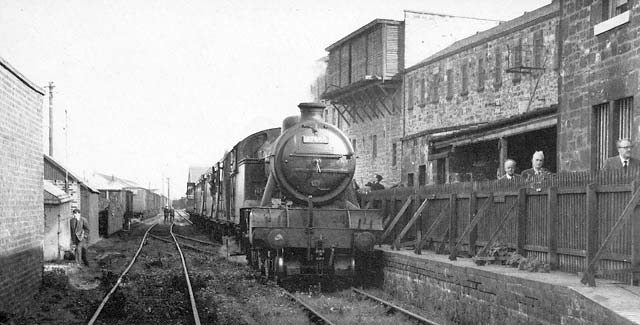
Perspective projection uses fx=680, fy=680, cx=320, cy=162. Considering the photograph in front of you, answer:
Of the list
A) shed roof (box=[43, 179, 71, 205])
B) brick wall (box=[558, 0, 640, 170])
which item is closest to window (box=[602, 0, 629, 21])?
brick wall (box=[558, 0, 640, 170])

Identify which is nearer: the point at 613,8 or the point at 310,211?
the point at 613,8

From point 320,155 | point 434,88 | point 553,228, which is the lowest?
point 553,228

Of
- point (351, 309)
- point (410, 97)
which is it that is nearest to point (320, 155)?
point (351, 309)

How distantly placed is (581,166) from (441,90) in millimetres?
19921

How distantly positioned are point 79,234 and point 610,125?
1191 centimetres

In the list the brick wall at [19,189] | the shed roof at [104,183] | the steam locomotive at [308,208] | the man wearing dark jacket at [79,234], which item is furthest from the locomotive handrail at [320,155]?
the shed roof at [104,183]

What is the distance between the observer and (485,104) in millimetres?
27672

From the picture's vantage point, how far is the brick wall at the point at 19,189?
31.1 ft

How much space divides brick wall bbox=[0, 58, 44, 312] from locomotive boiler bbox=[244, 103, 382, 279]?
3.63 meters

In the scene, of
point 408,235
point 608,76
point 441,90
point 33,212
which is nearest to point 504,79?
point 441,90

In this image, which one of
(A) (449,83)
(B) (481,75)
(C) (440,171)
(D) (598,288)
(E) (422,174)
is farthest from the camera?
(A) (449,83)

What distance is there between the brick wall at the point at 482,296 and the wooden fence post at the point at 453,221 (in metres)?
0.87

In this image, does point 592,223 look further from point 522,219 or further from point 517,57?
point 517,57

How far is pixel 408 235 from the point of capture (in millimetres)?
14133
